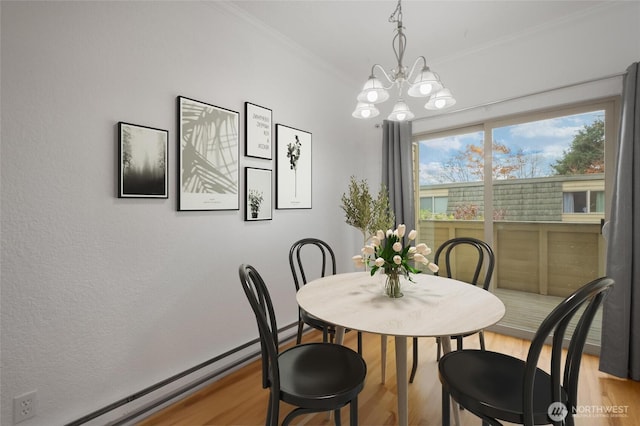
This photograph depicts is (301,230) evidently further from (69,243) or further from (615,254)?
(615,254)

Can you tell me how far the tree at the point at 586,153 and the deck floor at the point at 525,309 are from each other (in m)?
1.15

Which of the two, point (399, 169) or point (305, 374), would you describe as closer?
point (305, 374)

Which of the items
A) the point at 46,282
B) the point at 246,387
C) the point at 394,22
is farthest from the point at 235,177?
the point at 394,22

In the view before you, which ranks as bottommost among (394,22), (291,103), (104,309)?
(104,309)

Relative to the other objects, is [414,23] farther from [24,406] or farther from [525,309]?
[24,406]

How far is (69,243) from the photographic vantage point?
1.53 meters

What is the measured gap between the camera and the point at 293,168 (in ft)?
9.23

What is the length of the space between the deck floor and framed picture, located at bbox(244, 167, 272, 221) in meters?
2.39

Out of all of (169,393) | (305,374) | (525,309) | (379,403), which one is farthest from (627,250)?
(169,393)

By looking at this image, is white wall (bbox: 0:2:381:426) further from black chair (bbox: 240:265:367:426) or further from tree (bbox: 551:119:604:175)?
tree (bbox: 551:119:604:175)

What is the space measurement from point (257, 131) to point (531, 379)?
2.26m

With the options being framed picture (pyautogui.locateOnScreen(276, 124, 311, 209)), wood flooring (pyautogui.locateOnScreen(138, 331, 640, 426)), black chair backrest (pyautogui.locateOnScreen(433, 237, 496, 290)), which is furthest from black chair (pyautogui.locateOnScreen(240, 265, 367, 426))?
framed picture (pyautogui.locateOnScreen(276, 124, 311, 209))

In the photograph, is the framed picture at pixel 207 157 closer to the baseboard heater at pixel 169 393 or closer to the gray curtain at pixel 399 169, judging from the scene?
the baseboard heater at pixel 169 393

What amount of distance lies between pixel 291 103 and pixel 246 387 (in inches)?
92.1
